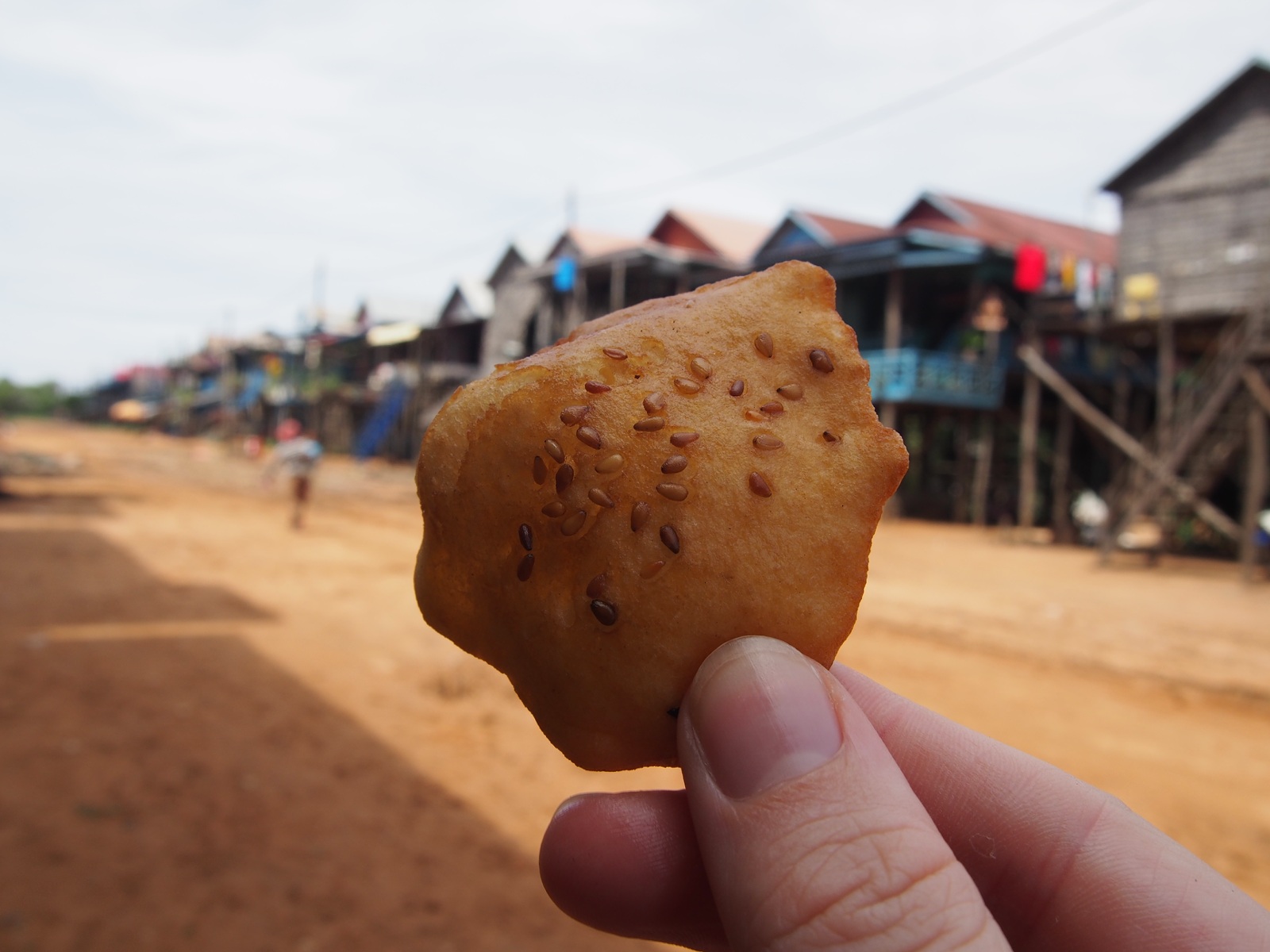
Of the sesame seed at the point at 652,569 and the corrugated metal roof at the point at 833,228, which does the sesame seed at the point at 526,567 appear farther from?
the corrugated metal roof at the point at 833,228

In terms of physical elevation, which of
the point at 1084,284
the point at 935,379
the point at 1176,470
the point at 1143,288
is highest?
the point at 1084,284

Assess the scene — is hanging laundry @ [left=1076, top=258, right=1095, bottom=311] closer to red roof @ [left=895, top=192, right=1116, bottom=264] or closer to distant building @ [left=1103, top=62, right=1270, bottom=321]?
distant building @ [left=1103, top=62, right=1270, bottom=321]

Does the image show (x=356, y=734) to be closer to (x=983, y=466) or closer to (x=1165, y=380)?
(x=1165, y=380)

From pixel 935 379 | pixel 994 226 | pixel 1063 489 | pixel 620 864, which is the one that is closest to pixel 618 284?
pixel 935 379

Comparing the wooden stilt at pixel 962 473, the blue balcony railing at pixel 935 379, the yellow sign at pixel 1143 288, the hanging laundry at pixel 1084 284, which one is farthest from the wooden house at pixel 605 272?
the yellow sign at pixel 1143 288

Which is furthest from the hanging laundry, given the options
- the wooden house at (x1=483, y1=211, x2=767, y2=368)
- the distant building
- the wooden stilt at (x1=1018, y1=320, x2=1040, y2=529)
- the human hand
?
the human hand

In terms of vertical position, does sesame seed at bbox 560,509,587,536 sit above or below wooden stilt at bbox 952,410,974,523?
above
